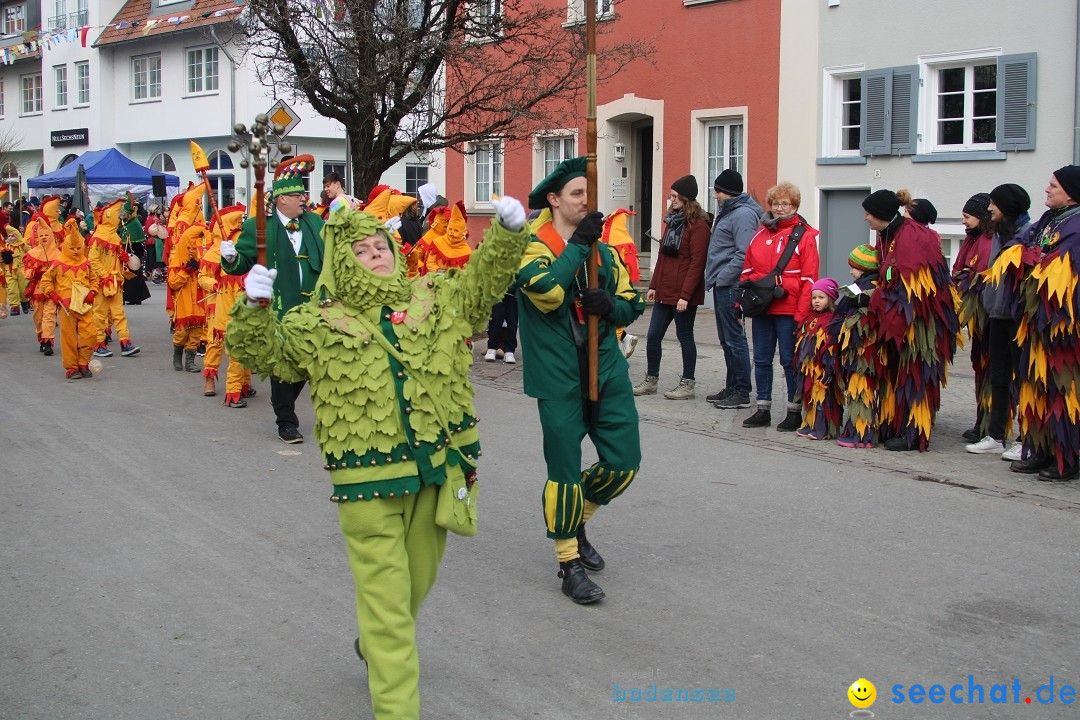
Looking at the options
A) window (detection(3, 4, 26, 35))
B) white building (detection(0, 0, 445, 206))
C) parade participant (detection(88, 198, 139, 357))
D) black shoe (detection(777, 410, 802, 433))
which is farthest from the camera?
window (detection(3, 4, 26, 35))

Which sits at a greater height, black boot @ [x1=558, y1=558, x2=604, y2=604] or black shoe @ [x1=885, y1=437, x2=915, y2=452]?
black shoe @ [x1=885, y1=437, x2=915, y2=452]

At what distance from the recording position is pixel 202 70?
3566 cm

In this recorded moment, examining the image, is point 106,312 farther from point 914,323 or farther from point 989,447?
point 989,447

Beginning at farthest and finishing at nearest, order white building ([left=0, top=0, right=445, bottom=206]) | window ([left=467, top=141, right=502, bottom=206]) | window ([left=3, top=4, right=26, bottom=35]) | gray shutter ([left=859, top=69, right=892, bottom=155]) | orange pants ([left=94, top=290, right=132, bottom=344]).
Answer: window ([left=3, top=4, right=26, bottom=35]) → white building ([left=0, top=0, right=445, bottom=206]) → window ([left=467, top=141, right=502, bottom=206]) → gray shutter ([left=859, top=69, right=892, bottom=155]) → orange pants ([left=94, top=290, right=132, bottom=344])

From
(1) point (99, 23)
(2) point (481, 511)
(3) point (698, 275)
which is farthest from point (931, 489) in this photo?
(1) point (99, 23)

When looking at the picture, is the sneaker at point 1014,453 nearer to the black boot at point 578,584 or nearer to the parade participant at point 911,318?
the parade participant at point 911,318

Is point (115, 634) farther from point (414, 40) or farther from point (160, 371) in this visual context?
point (414, 40)

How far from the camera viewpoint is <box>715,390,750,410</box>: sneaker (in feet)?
33.2

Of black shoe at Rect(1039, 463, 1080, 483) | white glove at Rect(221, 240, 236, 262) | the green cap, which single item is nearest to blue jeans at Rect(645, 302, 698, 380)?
black shoe at Rect(1039, 463, 1080, 483)

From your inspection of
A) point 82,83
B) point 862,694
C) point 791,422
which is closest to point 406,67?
point 791,422

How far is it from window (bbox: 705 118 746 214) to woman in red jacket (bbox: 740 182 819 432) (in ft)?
33.0

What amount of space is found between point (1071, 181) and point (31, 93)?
148 ft

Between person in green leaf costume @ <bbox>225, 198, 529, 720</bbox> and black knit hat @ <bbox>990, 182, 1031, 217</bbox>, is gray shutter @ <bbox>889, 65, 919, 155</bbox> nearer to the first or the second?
black knit hat @ <bbox>990, 182, 1031, 217</bbox>

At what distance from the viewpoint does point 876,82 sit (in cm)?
1680
